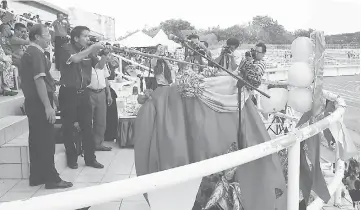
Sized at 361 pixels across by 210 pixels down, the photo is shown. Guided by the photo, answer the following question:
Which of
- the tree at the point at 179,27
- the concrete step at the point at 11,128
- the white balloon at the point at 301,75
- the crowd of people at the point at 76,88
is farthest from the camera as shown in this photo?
the concrete step at the point at 11,128

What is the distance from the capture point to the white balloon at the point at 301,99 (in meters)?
2.24


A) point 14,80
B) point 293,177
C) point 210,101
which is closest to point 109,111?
point 14,80

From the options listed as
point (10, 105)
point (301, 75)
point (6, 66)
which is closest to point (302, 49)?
point (301, 75)

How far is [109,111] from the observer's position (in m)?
4.93

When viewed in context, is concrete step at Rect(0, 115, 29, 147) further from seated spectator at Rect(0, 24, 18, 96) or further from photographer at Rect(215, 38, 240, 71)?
photographer at Rect(215, 38, 240, 71)

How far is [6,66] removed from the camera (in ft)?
17.3

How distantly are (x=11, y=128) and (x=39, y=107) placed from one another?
3.24 ft

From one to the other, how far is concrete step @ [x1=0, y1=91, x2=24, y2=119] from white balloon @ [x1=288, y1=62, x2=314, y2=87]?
337 centimetres

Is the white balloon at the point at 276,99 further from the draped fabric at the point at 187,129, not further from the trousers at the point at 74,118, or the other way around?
the trousers at the point at 74,118

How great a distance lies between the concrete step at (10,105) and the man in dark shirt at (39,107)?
1.42 metres

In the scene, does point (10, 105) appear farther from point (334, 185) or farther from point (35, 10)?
point (35, 10)

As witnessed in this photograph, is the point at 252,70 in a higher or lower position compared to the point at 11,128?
higher

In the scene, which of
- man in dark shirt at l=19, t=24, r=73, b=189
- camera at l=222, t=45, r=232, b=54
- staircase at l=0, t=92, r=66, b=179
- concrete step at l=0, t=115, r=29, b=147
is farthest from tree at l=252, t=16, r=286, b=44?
concrete step at l=0, t=115, r=29, b=147

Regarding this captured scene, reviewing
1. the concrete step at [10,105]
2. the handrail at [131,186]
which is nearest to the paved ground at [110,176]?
the concrete step at [10,105]
